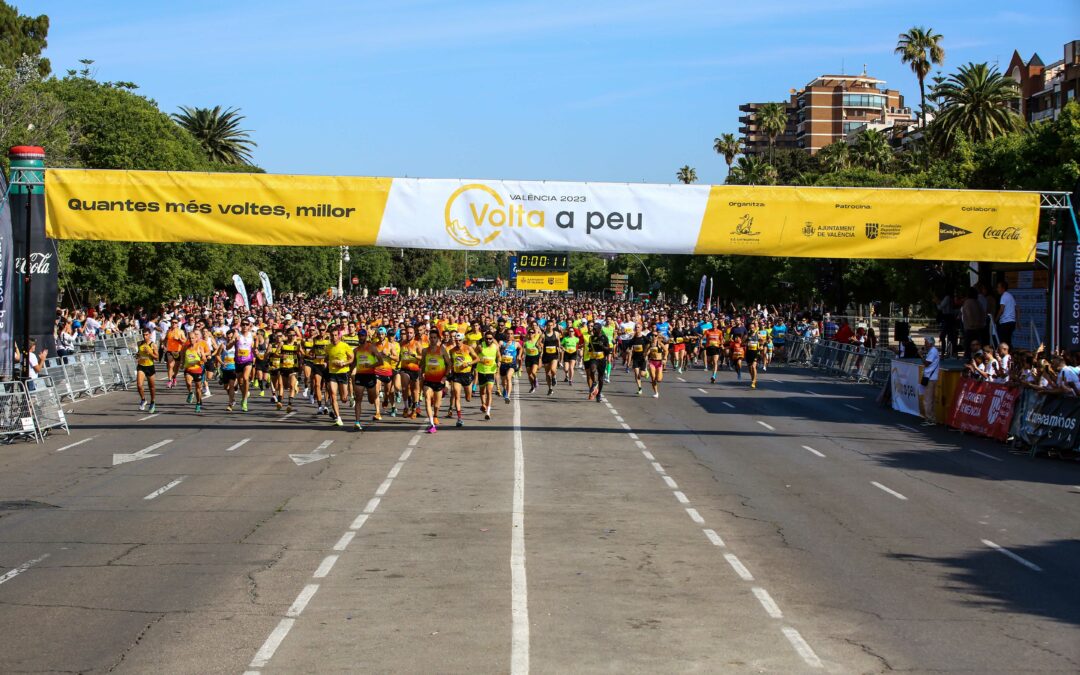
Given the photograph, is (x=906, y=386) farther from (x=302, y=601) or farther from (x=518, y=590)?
(x=302, y=601)

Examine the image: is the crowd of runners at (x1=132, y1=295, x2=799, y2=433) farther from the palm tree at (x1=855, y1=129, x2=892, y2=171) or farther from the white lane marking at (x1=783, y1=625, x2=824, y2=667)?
the palm tree at (x1=855, y1=129, x2=892, y2=171)

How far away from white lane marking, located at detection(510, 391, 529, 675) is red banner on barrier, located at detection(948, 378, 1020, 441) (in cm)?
997

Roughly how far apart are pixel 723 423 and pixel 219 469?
37.0 ft

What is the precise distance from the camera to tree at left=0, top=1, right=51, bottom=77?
8038 cm

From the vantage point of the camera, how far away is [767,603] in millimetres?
9180

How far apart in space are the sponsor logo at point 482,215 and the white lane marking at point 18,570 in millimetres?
9641

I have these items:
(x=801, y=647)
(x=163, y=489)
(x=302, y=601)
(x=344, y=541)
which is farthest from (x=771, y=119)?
(x=801, y=647)

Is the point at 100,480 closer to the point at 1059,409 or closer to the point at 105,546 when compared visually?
the point at 105,546

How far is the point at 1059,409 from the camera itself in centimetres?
1952

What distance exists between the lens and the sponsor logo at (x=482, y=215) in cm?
1902

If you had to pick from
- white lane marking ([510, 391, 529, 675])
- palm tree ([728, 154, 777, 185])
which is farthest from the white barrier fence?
palm tree ([728, 154, 777, 185])

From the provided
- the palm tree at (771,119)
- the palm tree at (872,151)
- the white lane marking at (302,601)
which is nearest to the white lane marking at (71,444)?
the white lane marking at (302,601)

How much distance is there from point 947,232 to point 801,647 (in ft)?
43.2

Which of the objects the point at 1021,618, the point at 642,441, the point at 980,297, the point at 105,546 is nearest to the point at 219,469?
the point at 105,546
